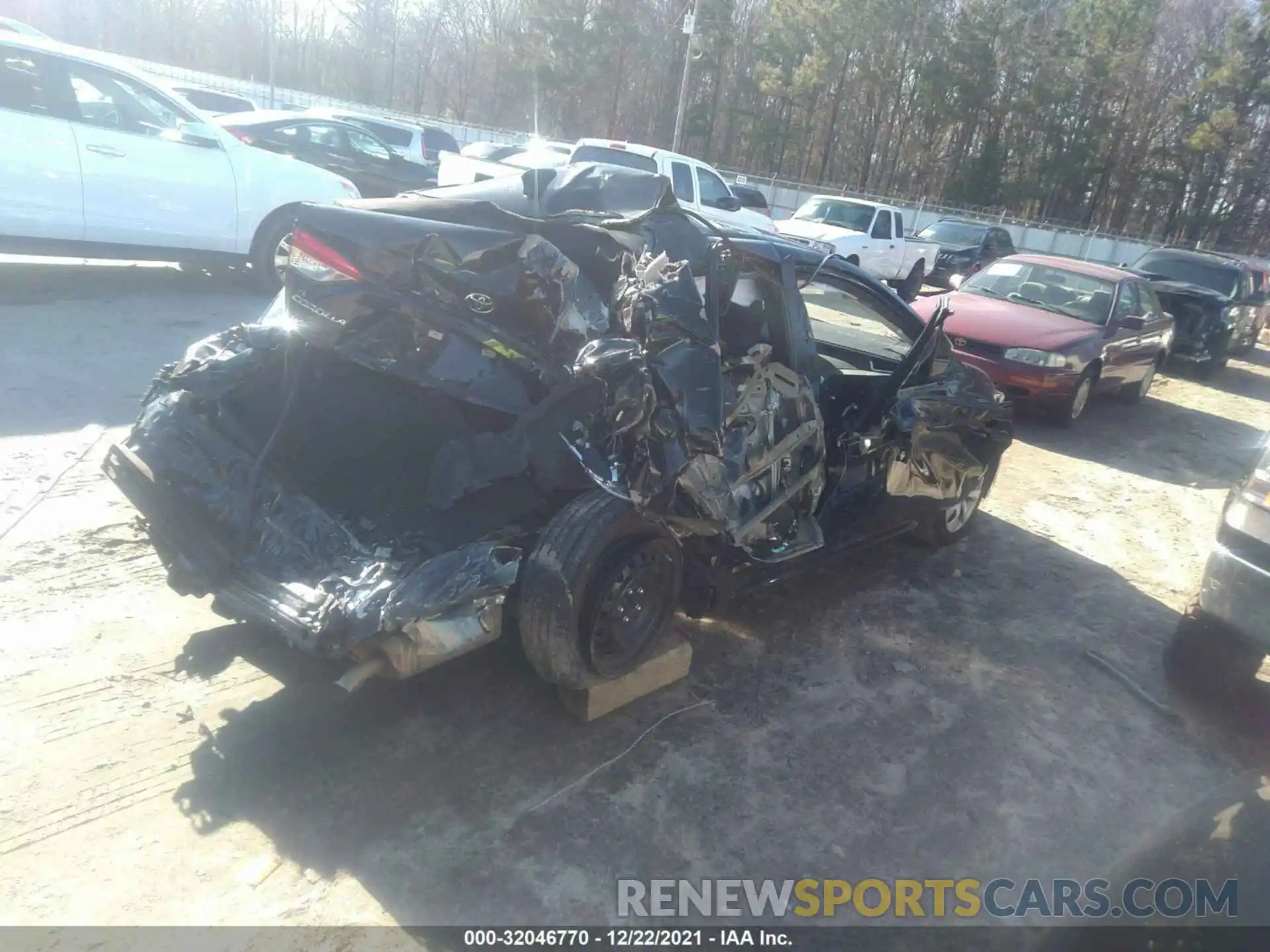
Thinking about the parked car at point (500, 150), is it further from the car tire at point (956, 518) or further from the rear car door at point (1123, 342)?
the car tire at point (956, 518)

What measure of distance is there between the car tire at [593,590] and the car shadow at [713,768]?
1.11 feet

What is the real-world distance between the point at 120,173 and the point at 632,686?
7.00m

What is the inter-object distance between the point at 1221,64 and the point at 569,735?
141 ft

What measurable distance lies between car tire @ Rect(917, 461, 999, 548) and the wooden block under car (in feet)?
7.17

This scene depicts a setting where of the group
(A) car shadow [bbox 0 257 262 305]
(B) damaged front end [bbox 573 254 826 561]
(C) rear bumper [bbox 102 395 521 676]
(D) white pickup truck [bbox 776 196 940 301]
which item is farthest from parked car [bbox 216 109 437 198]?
(B) damaged front end [bbox 573 254 826 561]

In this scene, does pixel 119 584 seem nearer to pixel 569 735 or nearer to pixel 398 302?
pixel 398 302

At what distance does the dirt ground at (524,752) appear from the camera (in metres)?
2.74

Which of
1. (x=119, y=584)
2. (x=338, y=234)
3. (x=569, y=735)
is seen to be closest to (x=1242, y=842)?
(x=569, y=735)

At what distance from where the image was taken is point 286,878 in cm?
268

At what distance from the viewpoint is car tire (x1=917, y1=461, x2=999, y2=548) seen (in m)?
5.48

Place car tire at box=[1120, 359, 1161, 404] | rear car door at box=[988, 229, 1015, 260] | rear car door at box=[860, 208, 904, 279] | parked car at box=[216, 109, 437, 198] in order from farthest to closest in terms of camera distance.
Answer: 1. rear car door at box=[988, 229, 1015, 260]
2. rear car door at box=[860, 208, 904, 279]
3. parked car at box=[216, 109, 437, 198]
4. car tire at box=[1120, 359, 1161, 404]

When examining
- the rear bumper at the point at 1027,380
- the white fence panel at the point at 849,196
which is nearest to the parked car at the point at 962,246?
the white fence panel at the point at 849,196

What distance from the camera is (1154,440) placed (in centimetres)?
954

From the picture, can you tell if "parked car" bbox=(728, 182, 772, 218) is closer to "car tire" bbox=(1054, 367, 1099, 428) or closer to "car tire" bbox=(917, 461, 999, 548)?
"car tire" bbox=(1054, 367, 1099, 428)
